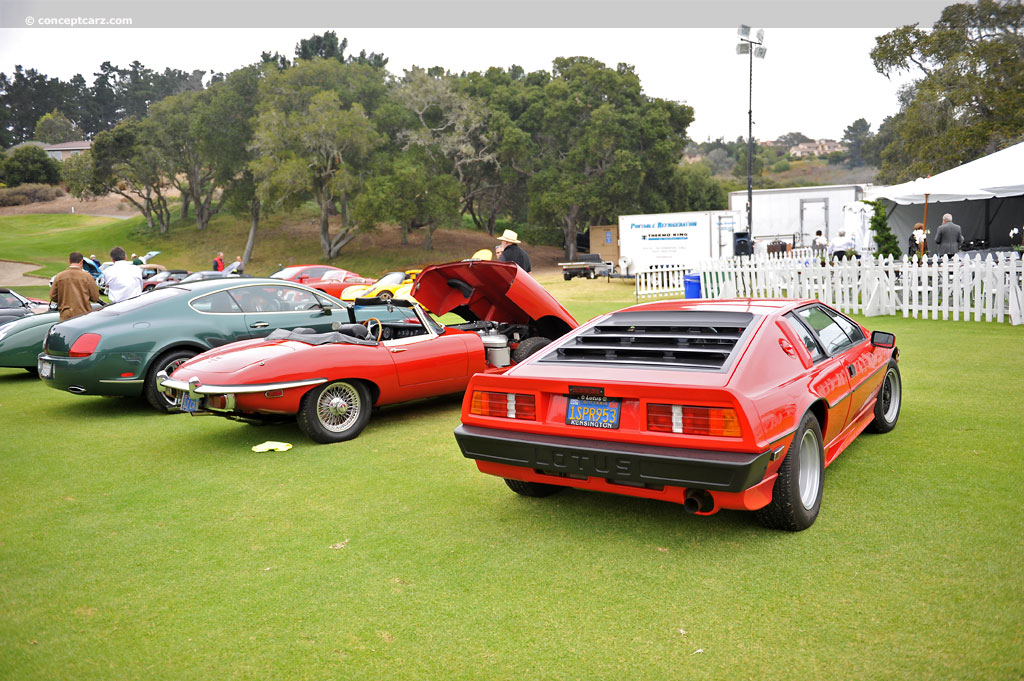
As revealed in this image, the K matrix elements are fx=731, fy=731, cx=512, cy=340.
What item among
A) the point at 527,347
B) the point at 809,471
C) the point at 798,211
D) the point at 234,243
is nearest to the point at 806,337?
the point at 809,471

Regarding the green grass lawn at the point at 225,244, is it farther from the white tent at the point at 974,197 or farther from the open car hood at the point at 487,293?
the open car hood at the point at 487,293

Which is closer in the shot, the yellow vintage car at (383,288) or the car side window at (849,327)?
the car side window at (849,327)

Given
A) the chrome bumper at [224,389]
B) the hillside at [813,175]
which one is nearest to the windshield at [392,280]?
the chrome bumper at [224,389]

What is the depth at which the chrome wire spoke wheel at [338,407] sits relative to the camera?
652 centimetres

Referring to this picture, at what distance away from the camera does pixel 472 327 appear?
8250 mm

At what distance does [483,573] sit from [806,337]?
2580mm

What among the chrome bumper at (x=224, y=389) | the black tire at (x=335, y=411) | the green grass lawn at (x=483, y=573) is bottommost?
the green grass lawn at (x=483, y=573)

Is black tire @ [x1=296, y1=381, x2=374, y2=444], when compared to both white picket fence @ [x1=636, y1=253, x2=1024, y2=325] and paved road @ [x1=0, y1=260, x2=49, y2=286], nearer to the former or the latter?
white picket fence @ [x1=636, y1=253, x2=1024, y2=325]

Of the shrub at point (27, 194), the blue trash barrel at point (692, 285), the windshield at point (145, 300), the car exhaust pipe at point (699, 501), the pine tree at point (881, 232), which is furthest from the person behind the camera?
the shrub at point (27, 194)

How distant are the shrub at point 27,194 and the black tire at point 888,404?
74880mm

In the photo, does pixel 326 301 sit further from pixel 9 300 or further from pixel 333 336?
pixel 9 300

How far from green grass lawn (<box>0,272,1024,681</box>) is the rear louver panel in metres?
0.97

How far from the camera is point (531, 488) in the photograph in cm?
486

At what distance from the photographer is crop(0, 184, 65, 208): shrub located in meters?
63.7
